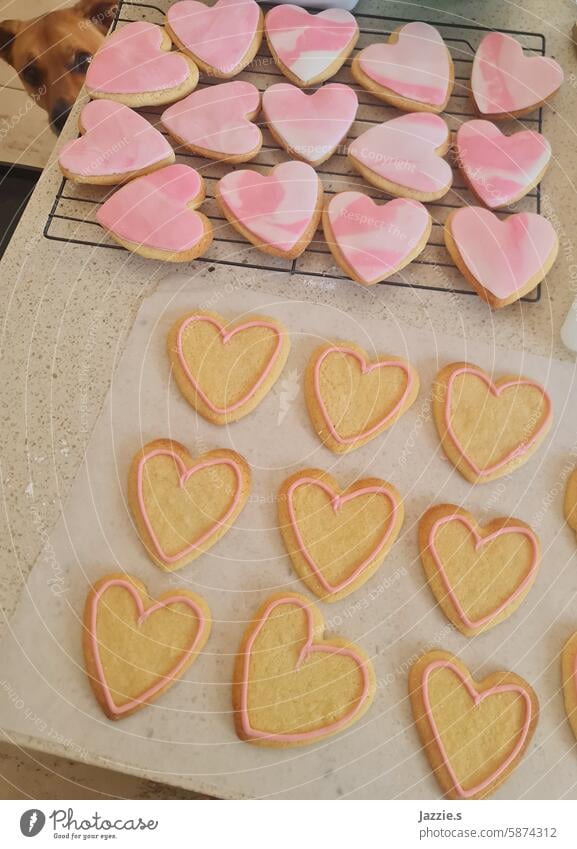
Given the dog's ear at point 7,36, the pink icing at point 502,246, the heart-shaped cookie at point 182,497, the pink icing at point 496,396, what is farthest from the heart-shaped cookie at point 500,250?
the dog's ear at point 7,36

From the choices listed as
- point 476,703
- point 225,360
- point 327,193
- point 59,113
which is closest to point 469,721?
point 476,703

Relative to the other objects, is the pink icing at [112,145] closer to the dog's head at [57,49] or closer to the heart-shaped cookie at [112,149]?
the heart-shaped cookie at [112,149]

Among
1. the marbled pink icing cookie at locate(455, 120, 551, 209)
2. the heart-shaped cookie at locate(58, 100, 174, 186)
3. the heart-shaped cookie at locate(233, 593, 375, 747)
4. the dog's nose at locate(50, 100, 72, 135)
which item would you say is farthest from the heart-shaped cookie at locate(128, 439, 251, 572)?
the dog's nose at locate(50, 100, 72, 135)

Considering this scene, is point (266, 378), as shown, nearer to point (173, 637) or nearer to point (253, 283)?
point (253, 283)
